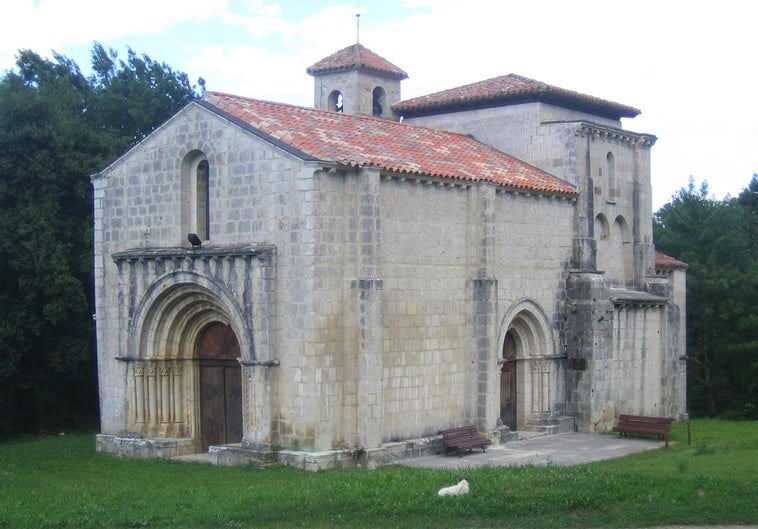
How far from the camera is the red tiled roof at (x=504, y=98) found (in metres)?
29.6

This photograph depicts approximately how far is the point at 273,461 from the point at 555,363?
896 cm

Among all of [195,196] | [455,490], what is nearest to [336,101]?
[195,196]

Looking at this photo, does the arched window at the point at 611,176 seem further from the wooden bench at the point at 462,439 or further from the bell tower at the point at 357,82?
the wooden bench at the point at 462,439

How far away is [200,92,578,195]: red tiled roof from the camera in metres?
22.6

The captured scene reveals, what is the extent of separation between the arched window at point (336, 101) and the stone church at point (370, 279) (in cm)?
47

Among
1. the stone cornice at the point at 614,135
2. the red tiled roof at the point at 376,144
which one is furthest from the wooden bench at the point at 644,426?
the stone cornice at the point at 614,135

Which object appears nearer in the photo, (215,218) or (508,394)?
(215,218)

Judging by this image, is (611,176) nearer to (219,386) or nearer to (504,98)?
(504,98)

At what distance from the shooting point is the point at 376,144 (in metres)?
24.5

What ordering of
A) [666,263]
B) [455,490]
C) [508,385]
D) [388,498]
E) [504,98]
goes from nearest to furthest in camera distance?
[388,498], [455,490], [508,385], [504,98], [666,263]

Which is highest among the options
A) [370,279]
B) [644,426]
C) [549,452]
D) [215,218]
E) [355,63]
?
[355,63]

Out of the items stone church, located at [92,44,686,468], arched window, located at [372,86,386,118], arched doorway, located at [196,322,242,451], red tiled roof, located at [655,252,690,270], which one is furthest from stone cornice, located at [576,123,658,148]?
arched doorway, located at [196,322,242,451]

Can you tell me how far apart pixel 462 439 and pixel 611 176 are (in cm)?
1030

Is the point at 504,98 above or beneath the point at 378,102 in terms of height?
beneath
